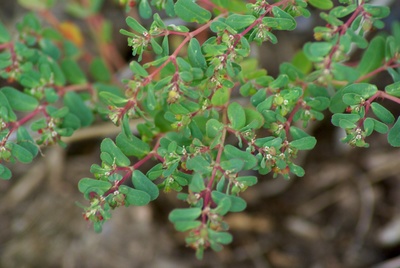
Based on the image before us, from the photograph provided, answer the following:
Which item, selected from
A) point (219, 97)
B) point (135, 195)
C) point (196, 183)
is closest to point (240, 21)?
point (219, 97)

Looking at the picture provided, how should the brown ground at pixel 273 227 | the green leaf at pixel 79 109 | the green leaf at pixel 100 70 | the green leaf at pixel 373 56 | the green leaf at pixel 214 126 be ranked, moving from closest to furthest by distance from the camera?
the green leaf at pixel 214 126 → the green leaf at pixel 373 56 → the green leaf at pixel 79 109 → the green leaf at pixel 100 70 → the brown ground at pixel 273 227

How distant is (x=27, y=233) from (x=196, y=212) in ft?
6.02

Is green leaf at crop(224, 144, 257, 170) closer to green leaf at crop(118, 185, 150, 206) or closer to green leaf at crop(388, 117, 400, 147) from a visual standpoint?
green leaf at crop(118, 185, 150, 206)

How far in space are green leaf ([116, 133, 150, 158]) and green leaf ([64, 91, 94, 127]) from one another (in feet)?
1.62

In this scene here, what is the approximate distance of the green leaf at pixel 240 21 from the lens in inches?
65.0

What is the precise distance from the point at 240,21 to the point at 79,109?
924 mm

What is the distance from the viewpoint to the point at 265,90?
180 centimetres

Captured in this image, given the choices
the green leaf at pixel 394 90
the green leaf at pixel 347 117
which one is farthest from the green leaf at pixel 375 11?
the green leaf at pixel 347 117

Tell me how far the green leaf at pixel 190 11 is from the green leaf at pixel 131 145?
45cm

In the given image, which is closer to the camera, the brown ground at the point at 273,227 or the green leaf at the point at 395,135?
the green leaf at the point at 395,135

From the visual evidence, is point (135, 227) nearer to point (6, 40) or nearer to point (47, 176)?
point (47, 176)

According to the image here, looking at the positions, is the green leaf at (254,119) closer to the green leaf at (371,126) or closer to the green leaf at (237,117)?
the green leaf at (237,117)

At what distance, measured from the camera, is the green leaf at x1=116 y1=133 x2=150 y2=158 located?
1823 millimetres

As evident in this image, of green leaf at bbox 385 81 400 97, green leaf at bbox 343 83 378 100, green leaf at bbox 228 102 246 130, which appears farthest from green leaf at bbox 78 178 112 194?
green leaf at bbox 385 81 400 97
